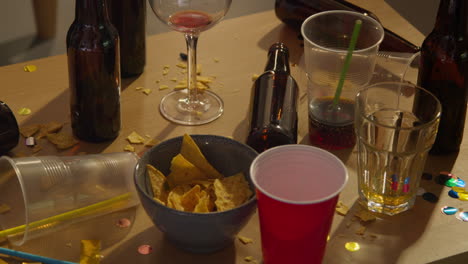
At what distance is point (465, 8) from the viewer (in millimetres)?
1060

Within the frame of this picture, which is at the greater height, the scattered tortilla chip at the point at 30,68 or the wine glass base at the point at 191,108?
the scattered tortilla chip at the point at 30,68

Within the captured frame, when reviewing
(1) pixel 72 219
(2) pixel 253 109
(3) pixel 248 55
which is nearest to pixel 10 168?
(1) pixel 72 219

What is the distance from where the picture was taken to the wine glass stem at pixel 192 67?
123 centimetres

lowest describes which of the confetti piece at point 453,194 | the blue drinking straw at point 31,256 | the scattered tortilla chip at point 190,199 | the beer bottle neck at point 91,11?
the confetti piece at point 453,194

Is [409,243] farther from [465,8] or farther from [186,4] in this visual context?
[186,4]

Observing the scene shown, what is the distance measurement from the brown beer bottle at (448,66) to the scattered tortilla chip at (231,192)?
301 mm

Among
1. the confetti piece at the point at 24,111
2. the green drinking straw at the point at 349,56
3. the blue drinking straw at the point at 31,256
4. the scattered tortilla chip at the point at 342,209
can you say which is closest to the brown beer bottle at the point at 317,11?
the green drinking straw at the point at 349,56

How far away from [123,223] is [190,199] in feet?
0.37

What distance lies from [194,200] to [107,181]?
0.14 metres

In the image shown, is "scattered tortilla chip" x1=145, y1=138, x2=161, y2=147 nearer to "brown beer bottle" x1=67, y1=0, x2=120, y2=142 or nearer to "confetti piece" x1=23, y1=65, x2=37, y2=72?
"brown beer bottle" x1=67, y1=0, x2=120, y2=142

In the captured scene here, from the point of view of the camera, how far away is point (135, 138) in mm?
1180

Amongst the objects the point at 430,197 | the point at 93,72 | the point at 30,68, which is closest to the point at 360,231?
the point at 430,197

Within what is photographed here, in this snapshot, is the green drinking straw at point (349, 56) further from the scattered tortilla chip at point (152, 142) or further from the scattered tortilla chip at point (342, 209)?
the scattered tortilla chip at point (152, 142)

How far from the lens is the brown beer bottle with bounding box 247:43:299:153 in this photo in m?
1.08
